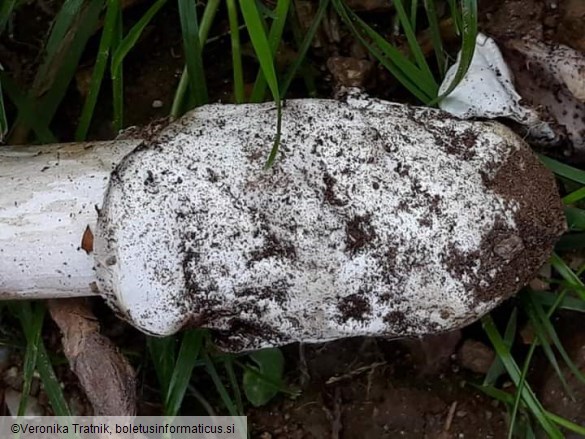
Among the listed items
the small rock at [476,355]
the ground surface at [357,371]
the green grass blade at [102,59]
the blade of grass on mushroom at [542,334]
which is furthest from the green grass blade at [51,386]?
the blade of grass on mushroom at [542,334]

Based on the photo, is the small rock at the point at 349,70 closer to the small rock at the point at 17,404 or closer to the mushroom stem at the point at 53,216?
the mushroom stem at the point at 53,216

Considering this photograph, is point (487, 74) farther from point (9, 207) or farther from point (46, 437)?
point (46, 437)

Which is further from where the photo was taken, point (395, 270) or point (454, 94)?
point (454, 94)

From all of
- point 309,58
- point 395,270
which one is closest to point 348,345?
point 395,270

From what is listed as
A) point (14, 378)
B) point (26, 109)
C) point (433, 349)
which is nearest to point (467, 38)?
point (433, 349)

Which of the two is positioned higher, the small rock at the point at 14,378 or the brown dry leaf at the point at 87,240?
the brown dry leaf at the point at 87,240

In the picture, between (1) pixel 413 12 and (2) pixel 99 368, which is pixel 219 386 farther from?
(1) pixel 413 12
